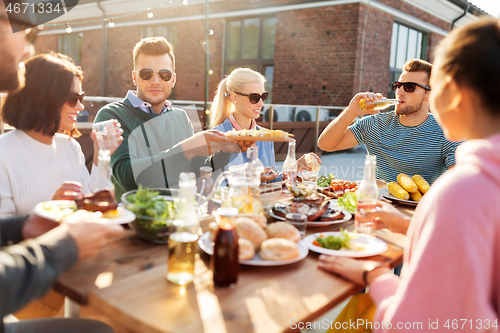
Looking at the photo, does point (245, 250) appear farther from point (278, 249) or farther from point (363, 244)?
point (363, 244)

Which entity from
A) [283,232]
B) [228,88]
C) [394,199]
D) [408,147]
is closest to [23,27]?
[283,232]

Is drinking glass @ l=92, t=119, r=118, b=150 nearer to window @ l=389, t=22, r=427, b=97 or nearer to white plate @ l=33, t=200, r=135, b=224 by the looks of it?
white plate @ l=33, t=200, r=135, b=224

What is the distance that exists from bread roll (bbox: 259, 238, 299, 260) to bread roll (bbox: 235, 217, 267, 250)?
0.03 meters

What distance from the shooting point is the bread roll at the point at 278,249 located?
1.35 metres

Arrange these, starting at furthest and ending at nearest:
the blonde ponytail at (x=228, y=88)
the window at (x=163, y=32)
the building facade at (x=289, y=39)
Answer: the window at (x=163, y=32), the building facade at (x=289, y=39), the blonde ponytail at (x=228, y=88)

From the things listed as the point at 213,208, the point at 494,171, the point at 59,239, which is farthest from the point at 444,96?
the point at 213,208

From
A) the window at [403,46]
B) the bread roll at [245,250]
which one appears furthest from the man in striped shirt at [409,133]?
the window at [403,46]

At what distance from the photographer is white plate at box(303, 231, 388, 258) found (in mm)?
1458

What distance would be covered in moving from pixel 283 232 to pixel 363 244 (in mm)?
362

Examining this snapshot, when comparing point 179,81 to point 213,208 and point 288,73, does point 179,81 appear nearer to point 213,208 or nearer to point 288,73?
point 288,73

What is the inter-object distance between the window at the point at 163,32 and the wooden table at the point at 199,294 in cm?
1372

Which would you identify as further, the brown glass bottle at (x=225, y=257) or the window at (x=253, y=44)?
the window at (x=253, y=44)

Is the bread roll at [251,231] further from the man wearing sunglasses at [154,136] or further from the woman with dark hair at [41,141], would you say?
the man wearing sunglasses at [154,136]

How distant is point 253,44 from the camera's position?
1258 centimetres
